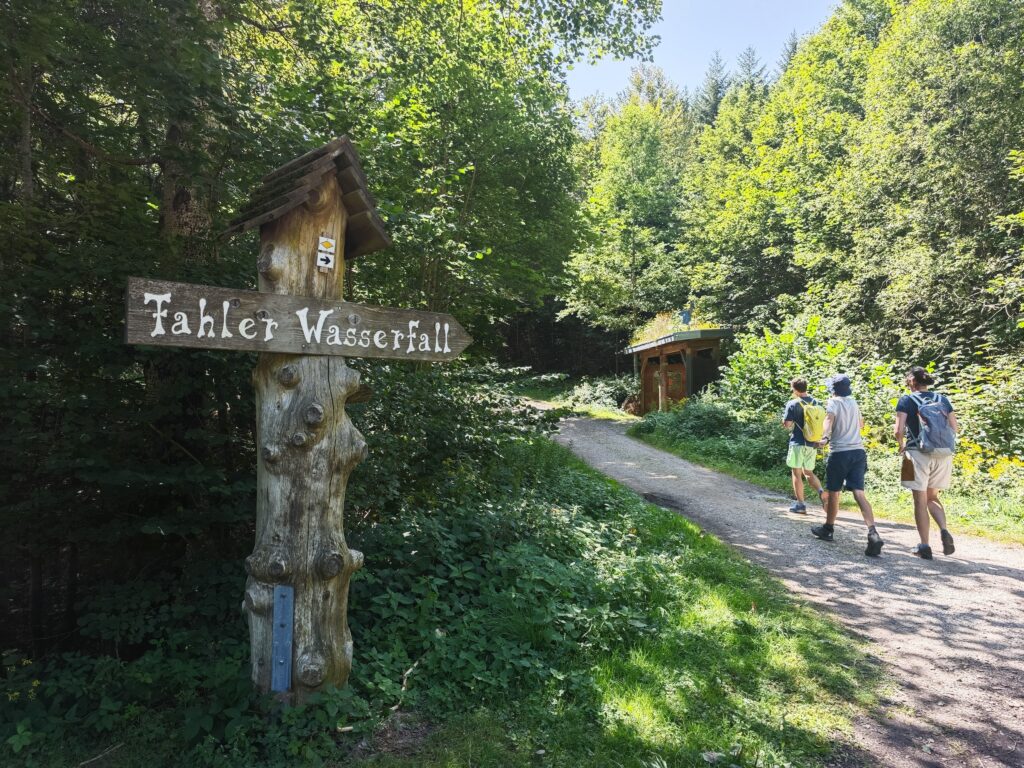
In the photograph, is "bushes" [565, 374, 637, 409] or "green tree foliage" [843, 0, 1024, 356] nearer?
"green tree foliage" [843, 0, 1024, 356]

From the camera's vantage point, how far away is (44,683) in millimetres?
3207

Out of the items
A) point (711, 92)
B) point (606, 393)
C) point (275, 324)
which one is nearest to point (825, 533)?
point (275, 324)

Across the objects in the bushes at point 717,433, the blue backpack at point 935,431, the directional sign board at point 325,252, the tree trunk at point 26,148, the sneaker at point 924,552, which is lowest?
the sneaker at point 924,552

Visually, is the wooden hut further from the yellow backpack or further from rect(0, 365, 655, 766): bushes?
rect(0, 365, 655, 766): bushes

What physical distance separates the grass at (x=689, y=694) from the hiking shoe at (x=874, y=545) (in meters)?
1.67

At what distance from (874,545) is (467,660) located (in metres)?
4.76

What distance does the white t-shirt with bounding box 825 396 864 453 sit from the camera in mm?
6293

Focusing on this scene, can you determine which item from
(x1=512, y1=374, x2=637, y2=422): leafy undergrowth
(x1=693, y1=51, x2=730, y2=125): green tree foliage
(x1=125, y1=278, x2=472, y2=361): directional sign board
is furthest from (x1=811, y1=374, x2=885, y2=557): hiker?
(x1=693, y1=51, x2=730, y2=125): green tree foliage

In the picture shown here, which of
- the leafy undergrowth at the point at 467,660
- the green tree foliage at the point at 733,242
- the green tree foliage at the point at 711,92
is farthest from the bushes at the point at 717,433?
the green tree foliage at the point at 711,92

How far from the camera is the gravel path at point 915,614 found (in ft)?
10.1

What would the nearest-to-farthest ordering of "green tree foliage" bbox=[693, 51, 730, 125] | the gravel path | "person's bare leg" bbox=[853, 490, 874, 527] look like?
the gravel path → "person's bare leg" bbox=[853, 490, 874, 527] → "green tree foliage" bbox=[693, 51, 730, 125]

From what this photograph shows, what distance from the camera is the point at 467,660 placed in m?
3.51

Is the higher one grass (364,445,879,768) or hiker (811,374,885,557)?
hiker (811,374,885,557)

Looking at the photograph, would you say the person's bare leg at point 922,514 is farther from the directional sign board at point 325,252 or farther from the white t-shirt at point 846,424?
the directional sign board at point 325,252
